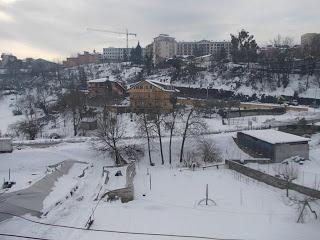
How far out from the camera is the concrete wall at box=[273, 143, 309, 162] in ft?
86.2

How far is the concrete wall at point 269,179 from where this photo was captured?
19562mm

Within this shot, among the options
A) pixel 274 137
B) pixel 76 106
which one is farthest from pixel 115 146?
pixel 76 106

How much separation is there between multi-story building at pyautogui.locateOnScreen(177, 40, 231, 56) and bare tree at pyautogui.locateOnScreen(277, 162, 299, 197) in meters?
78.5

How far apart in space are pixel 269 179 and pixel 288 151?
5.07 metres

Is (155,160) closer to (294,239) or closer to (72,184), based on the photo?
(72,184)

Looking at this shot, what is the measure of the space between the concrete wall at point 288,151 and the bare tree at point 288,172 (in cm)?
72

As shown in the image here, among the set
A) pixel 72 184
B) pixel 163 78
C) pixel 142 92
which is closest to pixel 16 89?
pixel 163 78

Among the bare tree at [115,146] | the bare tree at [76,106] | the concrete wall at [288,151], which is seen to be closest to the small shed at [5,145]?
the bare tree at [115,146]

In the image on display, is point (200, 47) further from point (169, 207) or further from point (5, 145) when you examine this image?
point (169, 207)

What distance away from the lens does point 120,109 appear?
4422cm

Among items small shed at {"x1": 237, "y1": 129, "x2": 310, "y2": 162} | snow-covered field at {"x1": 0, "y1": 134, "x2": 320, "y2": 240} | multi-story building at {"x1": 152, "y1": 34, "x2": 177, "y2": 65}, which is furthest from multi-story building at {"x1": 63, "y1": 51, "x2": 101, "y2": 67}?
snow-covered field at {"x1": 0, "y1": 134, "x2": 320, "y2": 240}

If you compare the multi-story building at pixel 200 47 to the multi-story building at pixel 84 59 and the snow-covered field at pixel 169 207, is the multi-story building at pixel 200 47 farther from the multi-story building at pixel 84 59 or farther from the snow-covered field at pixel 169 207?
the snow-covered field at pixel 169 207

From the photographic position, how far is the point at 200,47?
356 ft

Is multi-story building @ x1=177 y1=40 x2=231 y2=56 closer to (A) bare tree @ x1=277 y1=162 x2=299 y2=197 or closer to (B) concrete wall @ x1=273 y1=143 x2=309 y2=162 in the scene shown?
(B) concrete wall @ x1=273 y1=143 x2=309 y2=162
